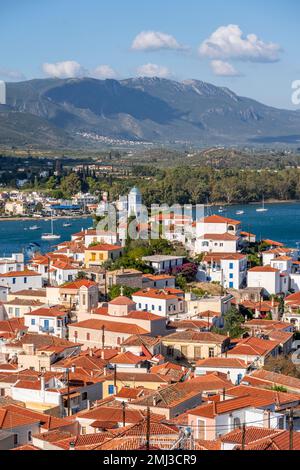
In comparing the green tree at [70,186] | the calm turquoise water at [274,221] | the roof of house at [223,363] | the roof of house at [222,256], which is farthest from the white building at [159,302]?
the green tree at [70,186]

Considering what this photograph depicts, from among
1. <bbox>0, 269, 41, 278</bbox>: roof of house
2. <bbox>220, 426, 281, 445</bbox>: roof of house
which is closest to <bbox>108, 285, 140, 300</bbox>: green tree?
<bbox>0, 269, 41, 278</bbox>: roof of house

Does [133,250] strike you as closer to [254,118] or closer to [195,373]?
[195,373]

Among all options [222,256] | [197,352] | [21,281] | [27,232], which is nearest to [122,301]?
[197,352]

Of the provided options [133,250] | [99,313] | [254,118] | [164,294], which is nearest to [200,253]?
[133,250]

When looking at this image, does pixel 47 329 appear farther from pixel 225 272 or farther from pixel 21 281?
pixel 225 272

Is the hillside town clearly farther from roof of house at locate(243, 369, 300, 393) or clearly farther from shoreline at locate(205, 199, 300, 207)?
shoreline at locate(205, 199, 300, 207)

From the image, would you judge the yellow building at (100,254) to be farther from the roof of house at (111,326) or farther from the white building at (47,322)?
the roof of house at (111,326)

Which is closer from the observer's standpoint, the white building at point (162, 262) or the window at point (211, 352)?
the window at point (211, 352)
